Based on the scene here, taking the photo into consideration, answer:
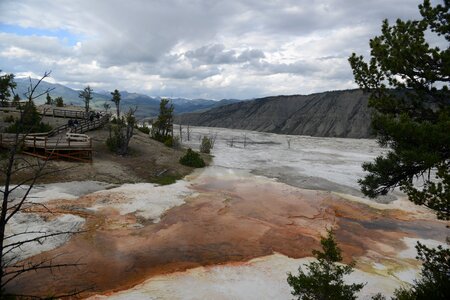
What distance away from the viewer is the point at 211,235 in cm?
1756

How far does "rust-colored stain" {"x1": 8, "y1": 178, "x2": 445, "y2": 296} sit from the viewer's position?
1295 cm

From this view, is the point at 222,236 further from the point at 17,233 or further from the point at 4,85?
the point at 4,85

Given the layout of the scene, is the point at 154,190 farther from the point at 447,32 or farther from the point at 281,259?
the point at 447,32

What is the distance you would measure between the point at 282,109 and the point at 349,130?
36689 mm

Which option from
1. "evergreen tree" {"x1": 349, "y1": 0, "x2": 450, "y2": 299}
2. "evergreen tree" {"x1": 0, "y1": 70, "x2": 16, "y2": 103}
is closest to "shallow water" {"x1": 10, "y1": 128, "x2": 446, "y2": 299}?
"evergreen tree" {"x1": 349, "y1": 0, "x2": 450, "y2": 299}

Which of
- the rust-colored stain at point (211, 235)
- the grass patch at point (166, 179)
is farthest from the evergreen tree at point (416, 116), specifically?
the grass patch at point (166, 179)

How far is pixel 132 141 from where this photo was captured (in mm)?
40094

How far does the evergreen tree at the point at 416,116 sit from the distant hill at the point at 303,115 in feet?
324

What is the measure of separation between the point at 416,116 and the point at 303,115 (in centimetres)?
12329

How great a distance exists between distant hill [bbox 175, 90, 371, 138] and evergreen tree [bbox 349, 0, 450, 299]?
98.9m

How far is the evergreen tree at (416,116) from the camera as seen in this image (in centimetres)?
824

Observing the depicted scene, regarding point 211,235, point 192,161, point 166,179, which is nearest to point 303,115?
point 192,161

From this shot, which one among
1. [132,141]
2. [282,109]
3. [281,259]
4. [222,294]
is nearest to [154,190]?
[281,259]

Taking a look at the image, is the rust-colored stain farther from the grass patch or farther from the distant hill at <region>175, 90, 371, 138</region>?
the distant hill at <region>175, 90, 371, 138</region>
